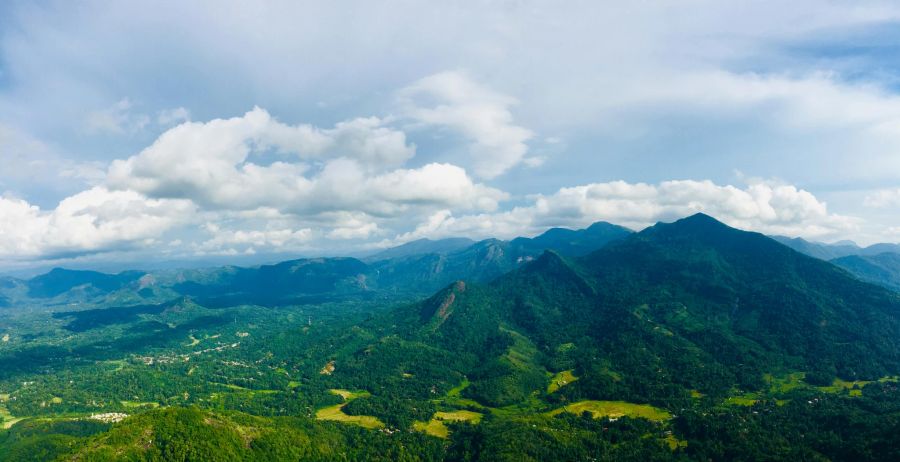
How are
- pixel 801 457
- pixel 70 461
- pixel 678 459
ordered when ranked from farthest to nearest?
1. pixel 678 459
2. pixel 801 457
3. pixel 70 461

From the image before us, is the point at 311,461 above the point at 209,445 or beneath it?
beneath

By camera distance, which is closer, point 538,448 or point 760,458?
point 760,458

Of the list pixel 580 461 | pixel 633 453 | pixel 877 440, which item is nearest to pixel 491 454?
pixel 580 461

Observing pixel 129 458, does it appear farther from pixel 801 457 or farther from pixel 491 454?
pixel 801 457

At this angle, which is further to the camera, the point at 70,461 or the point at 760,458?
the point at 760,458

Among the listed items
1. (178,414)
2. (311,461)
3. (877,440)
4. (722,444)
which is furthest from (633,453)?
(178,414)

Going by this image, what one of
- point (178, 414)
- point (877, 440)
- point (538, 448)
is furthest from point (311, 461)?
point (877, 440)

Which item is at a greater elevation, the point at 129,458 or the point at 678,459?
the point at 129,458

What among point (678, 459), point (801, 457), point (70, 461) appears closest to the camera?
point (70, 461)

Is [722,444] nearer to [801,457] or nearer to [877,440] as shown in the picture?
[801,457]
